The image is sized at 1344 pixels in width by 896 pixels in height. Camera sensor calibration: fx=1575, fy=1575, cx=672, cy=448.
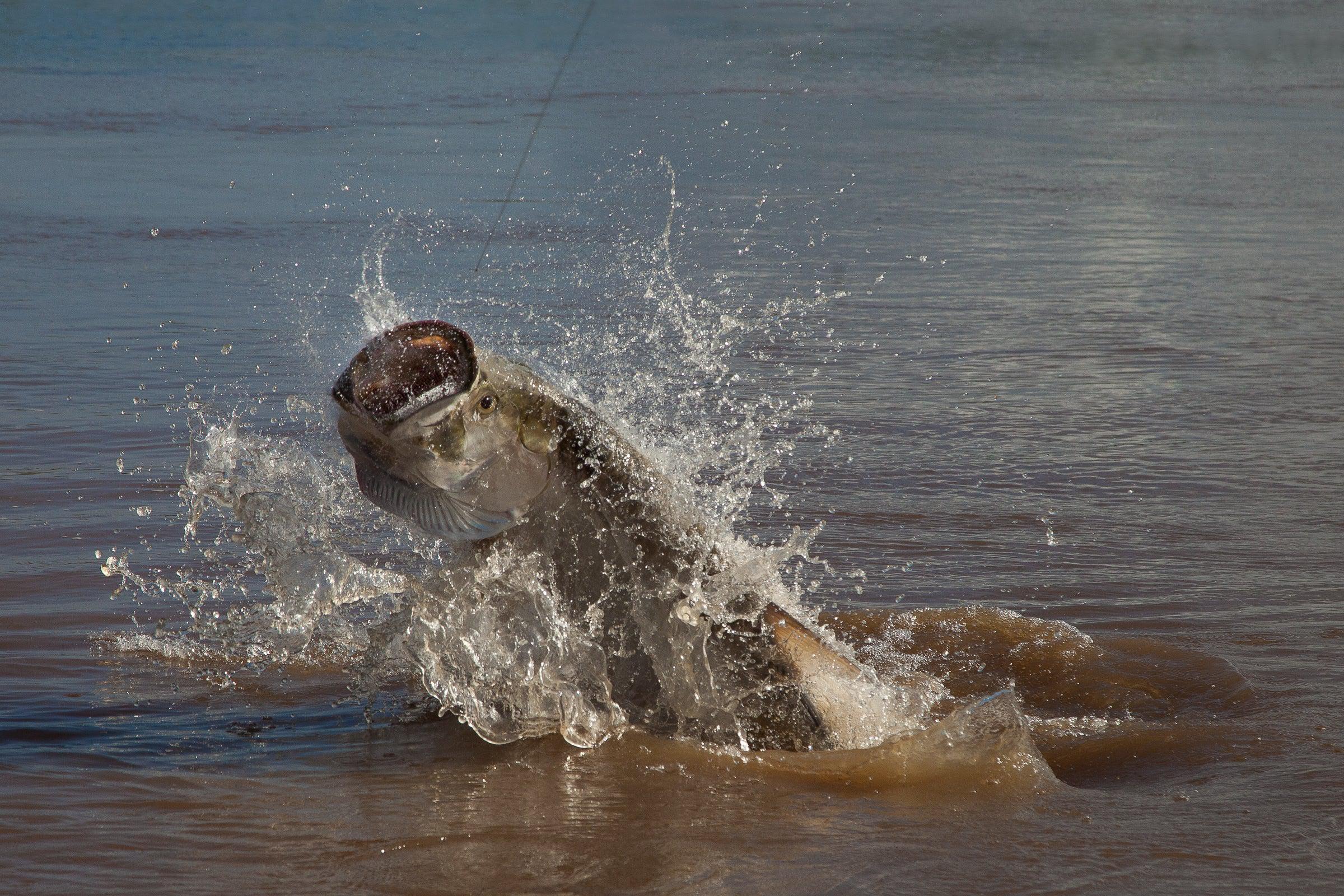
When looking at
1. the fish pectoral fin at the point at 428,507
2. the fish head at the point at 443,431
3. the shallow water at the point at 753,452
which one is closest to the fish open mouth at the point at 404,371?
the fish head at the point at 443,431

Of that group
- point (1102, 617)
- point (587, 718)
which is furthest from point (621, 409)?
point (587, 718)

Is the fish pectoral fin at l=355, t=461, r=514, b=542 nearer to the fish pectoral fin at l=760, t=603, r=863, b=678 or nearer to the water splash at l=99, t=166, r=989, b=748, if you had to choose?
the water splash at l=99, t=166, r=989, b=748

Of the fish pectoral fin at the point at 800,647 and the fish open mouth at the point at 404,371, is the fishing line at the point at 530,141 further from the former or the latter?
the fish pectoral fin at the point at 800,647

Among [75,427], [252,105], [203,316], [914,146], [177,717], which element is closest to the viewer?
[177,717]

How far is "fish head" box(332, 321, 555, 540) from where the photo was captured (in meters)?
2.55

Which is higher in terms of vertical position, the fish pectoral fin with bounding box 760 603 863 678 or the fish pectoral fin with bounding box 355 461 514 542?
the fish pectoral fin with bounding box 355 461 514 542

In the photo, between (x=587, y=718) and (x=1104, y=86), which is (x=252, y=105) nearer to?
(x=1104, y=86)

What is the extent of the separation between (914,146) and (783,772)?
1236cm

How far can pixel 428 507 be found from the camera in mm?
2705

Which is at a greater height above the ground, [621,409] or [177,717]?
[621,409]

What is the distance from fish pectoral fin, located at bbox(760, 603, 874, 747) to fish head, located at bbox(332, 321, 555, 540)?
2.11ft

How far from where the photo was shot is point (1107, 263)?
9.45m

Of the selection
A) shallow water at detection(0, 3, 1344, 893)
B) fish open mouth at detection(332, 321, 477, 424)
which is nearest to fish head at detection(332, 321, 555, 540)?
fish open mouth at detection(332, 321, 477, 424)

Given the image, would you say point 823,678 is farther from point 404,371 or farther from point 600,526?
point 404,371
